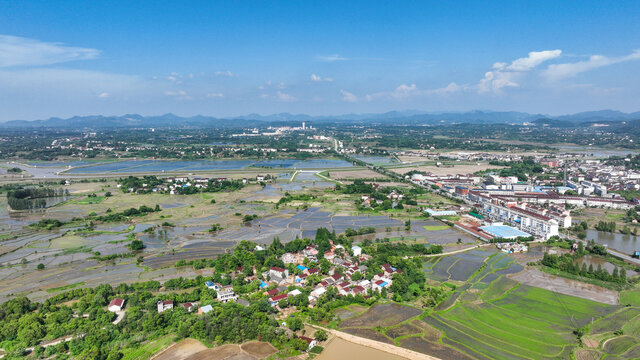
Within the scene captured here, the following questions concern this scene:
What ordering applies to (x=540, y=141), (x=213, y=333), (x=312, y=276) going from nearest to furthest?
(x=213, y=333), (x=312, y=276), (x=540, y=141)

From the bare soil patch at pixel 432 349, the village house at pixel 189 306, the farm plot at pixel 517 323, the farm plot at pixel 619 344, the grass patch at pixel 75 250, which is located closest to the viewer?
the bare soil patch at pixel 432 349

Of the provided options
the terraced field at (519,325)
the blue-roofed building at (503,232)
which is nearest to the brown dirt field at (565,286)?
the terraced field at (519,325)

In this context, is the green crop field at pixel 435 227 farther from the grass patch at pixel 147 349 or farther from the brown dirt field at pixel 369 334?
the grass patch at pixel 147 349

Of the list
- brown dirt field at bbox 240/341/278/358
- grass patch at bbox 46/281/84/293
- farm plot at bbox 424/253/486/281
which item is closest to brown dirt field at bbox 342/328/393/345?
brown dirt field at bbox 240/341/278/358

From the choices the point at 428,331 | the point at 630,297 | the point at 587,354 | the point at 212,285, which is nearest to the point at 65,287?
the point at 212,285

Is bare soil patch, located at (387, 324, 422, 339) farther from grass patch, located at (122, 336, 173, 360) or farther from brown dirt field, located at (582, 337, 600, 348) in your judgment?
grass patch, located at (122, 336, 173, 360)

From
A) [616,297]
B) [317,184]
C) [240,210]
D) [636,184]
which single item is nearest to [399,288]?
[616,297]

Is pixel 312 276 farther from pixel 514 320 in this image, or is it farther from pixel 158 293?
pixel 514 320

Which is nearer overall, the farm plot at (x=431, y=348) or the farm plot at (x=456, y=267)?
the farm plot at (x=431, y=348)
